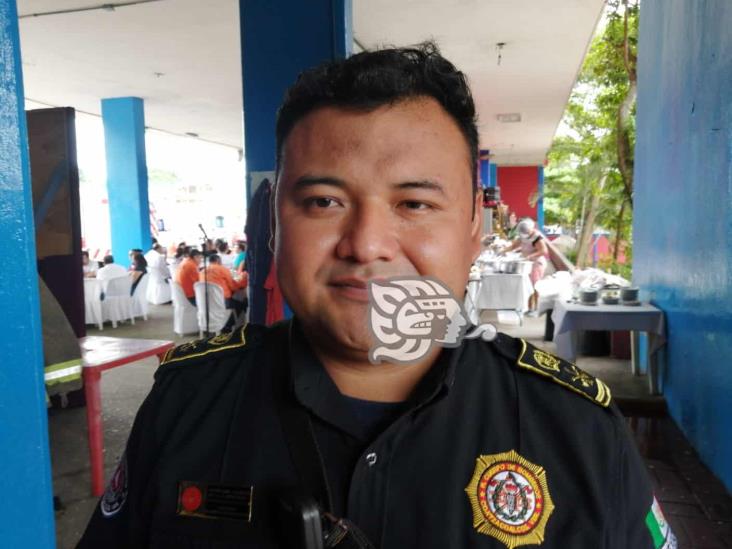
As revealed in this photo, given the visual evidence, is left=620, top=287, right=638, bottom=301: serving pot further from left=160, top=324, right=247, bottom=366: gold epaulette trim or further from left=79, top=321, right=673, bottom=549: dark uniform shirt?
left=160, top=324, right=247, bottom=366: gold epaulette trim

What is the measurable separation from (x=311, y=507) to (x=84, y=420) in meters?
4.85

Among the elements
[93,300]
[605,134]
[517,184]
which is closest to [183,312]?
[93,300]

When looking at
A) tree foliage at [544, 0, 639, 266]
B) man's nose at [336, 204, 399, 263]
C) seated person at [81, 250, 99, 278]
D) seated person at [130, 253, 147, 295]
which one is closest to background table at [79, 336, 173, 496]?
man's nose at [336, 204, 399, 263]

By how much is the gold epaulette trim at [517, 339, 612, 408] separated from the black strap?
357mm

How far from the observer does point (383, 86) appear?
816 millimetres

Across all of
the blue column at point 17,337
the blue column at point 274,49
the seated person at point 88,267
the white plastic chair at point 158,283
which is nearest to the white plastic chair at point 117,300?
the seated person at point 88,267

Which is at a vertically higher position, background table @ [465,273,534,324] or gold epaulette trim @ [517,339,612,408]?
gold epaulette trim @ [517,339,612,408]

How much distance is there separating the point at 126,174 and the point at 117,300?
386 centimetres

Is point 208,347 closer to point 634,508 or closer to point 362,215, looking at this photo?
point 362,215

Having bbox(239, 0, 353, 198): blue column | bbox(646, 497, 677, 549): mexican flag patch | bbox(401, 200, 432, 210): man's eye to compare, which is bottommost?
bbox(646, 497, 677, 549): mexican flag patch

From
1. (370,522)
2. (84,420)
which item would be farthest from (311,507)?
(84,420)

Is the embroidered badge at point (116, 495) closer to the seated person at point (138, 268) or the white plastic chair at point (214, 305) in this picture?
the white plastic chair at point (214, 305)

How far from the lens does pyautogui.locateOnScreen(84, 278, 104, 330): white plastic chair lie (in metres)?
8.52

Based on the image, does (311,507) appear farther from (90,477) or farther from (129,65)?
(129,65)
